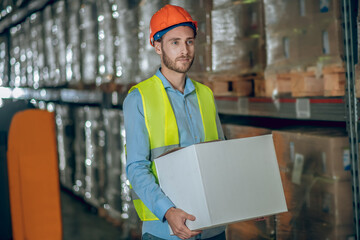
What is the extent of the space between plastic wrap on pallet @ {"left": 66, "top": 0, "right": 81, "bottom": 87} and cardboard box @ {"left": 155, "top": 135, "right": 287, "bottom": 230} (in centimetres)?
541

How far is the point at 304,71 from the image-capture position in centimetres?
286

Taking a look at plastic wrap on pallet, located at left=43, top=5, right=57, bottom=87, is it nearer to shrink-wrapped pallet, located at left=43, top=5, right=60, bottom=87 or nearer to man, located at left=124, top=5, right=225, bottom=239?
shrink-wrapped pallet, located at left=43, top=5, right=60, bottom=87

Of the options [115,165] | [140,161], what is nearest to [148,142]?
[140,161]

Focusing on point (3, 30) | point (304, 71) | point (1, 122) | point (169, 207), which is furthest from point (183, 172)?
point (3, 30)

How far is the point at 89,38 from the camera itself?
6.33 meters

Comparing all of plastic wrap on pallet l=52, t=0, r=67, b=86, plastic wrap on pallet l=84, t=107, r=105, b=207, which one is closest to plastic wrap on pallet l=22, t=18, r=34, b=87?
plastic wrap on pallet l=52, t=0, r=67, b=86

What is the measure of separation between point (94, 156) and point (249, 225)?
356cm

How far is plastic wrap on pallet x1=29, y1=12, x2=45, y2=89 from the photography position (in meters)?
9.43

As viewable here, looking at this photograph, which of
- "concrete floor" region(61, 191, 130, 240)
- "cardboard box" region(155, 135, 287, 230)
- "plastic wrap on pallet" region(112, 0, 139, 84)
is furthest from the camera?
"concrete floor" region(61, 191, 130, 240)

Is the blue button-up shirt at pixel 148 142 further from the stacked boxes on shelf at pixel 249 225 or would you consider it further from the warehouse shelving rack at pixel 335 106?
the stacked boxes on shelf at pixel 249 225

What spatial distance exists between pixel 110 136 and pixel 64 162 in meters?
2.82

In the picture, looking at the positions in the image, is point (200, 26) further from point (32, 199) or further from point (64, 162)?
point (64, 162)

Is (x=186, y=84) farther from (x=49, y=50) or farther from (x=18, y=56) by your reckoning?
(x=18, y=56)

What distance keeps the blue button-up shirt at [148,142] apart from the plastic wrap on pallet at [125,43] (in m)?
2.84
